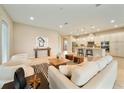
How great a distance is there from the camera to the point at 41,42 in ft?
27.0

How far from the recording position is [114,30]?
854 cm

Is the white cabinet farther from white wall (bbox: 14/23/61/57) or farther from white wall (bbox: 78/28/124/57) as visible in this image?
white wall (bbox: 14/23/61/57)

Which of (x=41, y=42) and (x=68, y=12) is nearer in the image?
(x=68, y=12)

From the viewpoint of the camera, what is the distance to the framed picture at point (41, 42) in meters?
8.06

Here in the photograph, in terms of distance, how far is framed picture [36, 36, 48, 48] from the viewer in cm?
806

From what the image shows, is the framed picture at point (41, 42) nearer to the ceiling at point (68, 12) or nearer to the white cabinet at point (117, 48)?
the ceiling at point (68, 12)

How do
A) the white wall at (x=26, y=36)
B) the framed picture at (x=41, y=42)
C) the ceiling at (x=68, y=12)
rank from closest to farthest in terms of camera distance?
the ceiling at (x=68, y=12)
the white wall at (x=26, y=36)
the framed picture at (x=41, y=42)

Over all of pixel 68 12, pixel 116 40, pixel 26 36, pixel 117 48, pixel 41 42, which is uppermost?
pixel 68 12

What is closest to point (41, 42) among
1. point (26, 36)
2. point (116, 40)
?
point (26, 36)

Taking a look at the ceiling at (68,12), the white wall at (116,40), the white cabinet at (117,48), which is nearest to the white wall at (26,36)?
the ceiling at (68,12)

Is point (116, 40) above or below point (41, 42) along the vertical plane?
above

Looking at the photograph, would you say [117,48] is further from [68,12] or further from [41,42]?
[41,42]
